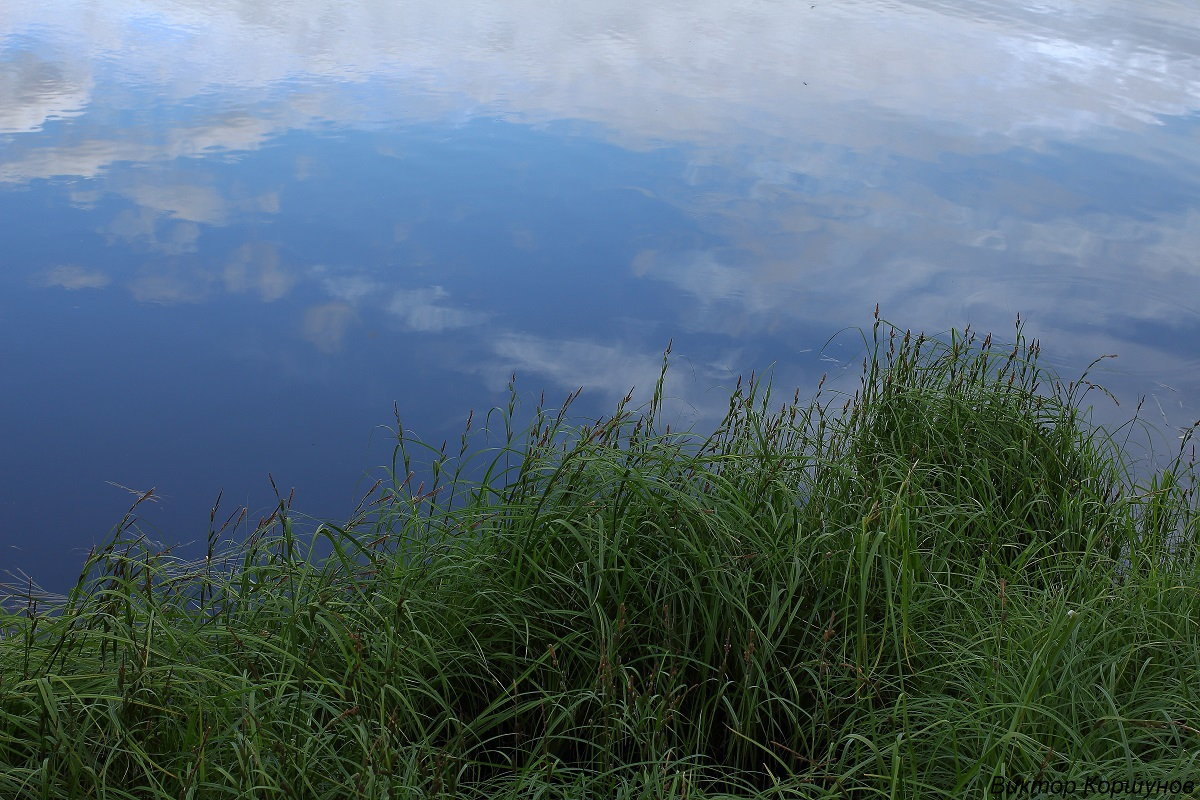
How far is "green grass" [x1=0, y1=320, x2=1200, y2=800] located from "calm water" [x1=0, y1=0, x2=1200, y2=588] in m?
0.92

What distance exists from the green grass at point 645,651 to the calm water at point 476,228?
921 millimetres

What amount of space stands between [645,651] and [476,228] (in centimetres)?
268

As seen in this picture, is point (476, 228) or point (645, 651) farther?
point (476, 228)

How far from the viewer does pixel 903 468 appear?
2268 mm

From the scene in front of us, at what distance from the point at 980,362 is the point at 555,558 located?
1322 millimetres

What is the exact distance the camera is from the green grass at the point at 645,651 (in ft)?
4.62

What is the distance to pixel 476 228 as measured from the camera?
4.21m

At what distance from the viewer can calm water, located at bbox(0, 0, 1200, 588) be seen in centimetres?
311

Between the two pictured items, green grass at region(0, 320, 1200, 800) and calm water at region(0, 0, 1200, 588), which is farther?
calm water at region(0, 0, 1200, 588)

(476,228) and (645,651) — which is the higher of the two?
(476,228)

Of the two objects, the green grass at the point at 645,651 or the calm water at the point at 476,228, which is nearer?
the green grass at the point at 645,651

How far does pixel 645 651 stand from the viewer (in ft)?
5.98

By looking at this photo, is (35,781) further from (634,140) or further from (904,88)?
(904,88)

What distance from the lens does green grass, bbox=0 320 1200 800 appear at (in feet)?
4.62
